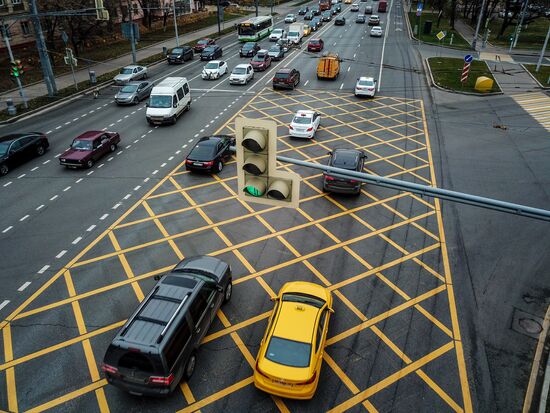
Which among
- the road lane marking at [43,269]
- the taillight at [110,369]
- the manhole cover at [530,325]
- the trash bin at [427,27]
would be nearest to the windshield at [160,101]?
the road lane marking at [43,269]

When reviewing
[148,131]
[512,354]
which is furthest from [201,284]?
[148,131]

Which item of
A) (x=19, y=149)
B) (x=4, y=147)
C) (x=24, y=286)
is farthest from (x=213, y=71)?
(x=24, y=286)

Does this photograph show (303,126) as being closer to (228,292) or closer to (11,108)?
(228,292)

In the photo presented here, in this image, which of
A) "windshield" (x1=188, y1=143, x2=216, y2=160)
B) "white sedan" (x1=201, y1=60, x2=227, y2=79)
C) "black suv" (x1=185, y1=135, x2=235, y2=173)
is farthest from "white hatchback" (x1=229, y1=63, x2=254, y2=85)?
"windshield" (x1=188, y1=143, x2=216, y2=160)

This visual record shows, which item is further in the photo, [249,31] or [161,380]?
[249,31]

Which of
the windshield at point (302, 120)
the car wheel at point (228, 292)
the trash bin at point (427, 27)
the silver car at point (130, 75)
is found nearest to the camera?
the car wheel at point (228, 292)

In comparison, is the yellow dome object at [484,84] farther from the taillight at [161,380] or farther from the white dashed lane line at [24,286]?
the white dashed lane line at [24,286]
